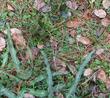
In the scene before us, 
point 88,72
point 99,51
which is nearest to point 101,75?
point 88,72

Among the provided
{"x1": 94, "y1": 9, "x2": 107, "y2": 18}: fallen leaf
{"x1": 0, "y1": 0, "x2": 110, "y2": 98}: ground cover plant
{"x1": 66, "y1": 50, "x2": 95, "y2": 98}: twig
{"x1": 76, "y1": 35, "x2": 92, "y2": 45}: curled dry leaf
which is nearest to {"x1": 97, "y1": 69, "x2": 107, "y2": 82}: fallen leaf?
{"x1": 0, "y1": 0, "x2": 110, "y2": 98}: ground cover plant

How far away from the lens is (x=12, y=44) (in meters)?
2.84

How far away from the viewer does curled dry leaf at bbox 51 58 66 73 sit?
9.31ft

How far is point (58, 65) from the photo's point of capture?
112 inches

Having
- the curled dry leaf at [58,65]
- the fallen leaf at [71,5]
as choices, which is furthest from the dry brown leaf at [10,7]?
the curled dry leaf at [58,65]

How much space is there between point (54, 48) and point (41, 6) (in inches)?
15.6

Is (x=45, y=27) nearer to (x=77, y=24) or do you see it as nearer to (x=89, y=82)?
(x=77, y=24)

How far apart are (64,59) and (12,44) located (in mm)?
447

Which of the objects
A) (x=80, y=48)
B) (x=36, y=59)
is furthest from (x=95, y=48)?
(x=36, y=59)

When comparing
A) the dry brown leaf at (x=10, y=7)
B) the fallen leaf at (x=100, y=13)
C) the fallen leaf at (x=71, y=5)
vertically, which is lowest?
the fallen leaf at (x=100, y=13)

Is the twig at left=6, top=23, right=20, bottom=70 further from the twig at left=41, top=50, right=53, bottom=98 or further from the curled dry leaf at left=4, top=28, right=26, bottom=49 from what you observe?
the twig at left=41, top=50, right=53, bottom=98

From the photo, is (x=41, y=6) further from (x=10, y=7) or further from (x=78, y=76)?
(x=78, y=76)

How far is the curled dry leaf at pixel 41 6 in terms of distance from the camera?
9.92 ft

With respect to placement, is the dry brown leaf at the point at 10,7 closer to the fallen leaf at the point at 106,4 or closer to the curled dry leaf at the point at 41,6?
the curled dry leaf at the point at 41,6
